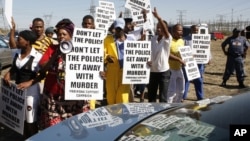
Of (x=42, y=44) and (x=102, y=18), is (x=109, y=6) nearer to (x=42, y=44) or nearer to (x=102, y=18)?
(x=102, y=18)

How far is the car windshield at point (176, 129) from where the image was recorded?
224cm

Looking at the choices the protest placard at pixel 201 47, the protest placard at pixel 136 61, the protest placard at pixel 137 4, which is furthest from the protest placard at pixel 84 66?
the protest placard at pixel 201 47

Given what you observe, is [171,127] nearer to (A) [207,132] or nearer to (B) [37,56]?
(A) [207,132]

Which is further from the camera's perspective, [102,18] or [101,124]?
[102,18]

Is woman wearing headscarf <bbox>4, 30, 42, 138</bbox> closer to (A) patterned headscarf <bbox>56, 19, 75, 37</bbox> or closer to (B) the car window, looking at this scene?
(A) patterned headscarf <bbox>56, 19, 75, 37</bbox>

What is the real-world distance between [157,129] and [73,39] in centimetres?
224

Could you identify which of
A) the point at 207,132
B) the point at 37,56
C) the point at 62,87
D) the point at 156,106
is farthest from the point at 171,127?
the point at 37,56

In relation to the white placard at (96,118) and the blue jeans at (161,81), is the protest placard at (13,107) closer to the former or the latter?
the white placard at (96,118)

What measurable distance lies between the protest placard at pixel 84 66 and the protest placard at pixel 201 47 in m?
3.89

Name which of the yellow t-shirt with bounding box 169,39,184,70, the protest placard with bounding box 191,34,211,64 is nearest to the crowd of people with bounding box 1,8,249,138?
the yellow t-shirt with bounding box 169,39,184,70

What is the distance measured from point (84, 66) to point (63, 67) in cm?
37

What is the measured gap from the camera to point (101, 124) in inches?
114

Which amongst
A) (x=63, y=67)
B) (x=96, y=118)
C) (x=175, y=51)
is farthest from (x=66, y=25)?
(x=175, y=51)

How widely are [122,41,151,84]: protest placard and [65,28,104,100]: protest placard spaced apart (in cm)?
98
